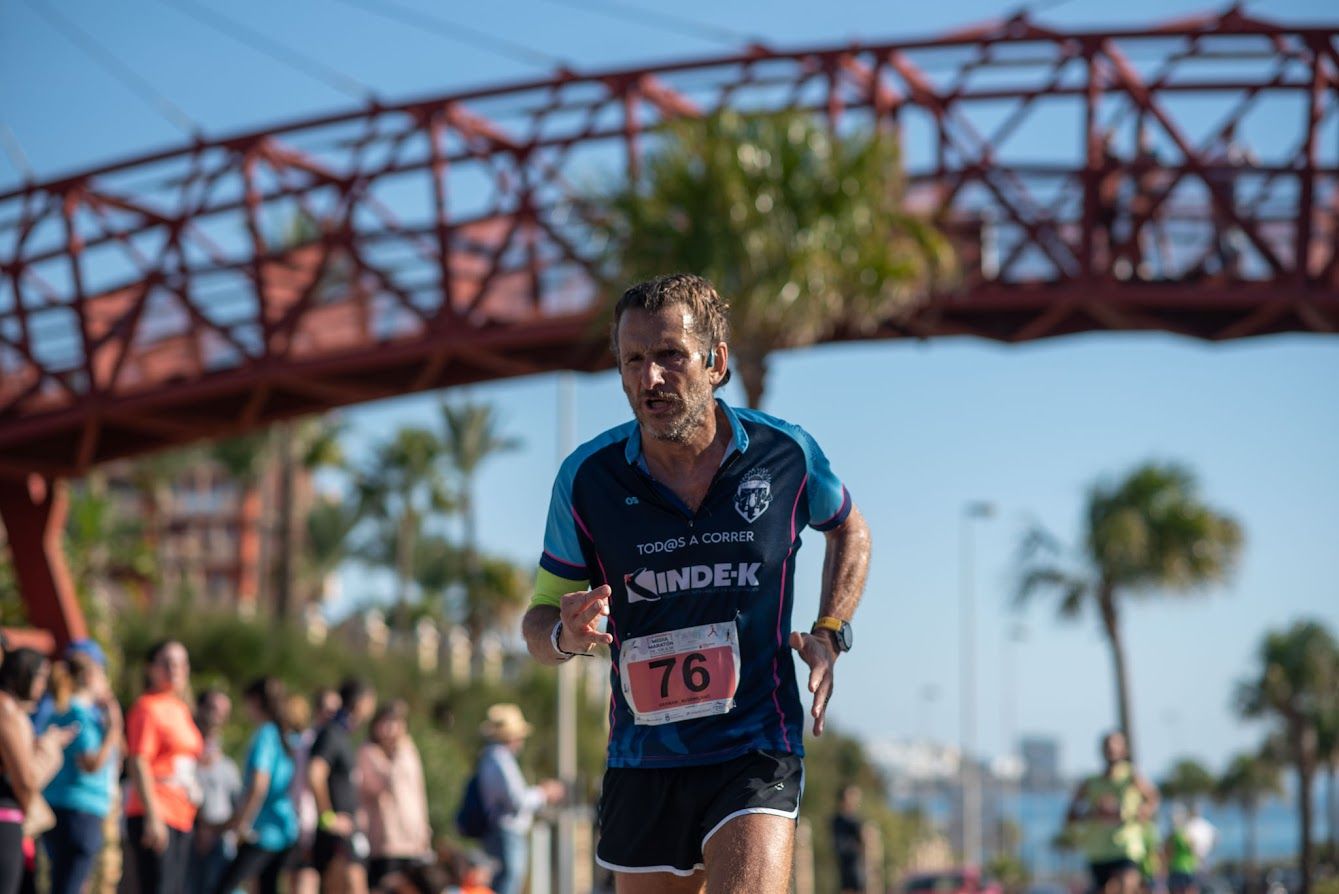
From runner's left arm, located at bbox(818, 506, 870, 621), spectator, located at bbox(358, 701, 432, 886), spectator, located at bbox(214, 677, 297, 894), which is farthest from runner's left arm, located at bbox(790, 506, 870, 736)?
spectator, located at bbox(358, 701, 432, 886)

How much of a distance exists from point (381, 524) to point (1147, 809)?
5481 cm

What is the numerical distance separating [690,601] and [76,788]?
5.59 metres

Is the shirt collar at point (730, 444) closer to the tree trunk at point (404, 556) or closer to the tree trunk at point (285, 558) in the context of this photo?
the tree trunk at point (285, 558)

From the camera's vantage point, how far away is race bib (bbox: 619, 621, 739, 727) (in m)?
4.50

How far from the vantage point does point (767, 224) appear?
1955 centimetres

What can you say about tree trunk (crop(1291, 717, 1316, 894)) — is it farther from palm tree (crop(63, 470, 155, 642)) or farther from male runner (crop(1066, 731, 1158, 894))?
male runner (crop(1066, 731, 1158, 894))

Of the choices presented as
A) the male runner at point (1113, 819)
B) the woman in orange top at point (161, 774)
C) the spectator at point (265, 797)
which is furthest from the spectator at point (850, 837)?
the woman in orange top at point (161, 774)

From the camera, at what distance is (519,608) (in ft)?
232

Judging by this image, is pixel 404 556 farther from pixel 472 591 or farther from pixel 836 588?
pixel 836 588

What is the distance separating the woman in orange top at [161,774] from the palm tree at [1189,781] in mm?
116448

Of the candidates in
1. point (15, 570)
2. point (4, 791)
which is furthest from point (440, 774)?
point (4, 791)

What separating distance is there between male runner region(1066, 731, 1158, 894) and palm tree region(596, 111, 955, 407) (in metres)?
6.15

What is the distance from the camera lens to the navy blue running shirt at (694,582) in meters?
4.52

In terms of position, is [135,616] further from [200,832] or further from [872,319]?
[200,832]
